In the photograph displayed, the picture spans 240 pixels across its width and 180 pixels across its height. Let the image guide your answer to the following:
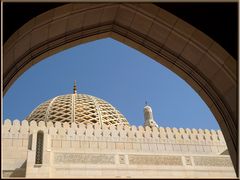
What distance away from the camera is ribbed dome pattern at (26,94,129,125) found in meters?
27.2

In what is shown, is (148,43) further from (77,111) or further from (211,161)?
(77,111)

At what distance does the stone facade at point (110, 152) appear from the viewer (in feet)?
53.5

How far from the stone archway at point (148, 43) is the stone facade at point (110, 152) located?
11.2 metres

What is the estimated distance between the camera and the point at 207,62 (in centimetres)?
479

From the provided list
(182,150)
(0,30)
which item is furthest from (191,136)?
(0,30)

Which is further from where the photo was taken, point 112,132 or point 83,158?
point 112,132

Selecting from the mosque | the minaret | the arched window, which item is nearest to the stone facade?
the mosque

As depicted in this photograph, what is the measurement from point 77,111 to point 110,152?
10.7 m

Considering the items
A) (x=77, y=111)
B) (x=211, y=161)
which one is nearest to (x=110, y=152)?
(x=211, y=161)

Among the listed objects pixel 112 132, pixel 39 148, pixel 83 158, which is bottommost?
pixel 83 158

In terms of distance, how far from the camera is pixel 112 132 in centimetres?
1897

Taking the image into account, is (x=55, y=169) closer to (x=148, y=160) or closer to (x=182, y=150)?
(x=148, y=160)

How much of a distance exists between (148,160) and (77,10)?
13.8m

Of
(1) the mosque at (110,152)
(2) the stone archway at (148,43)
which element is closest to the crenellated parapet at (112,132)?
(1) the mosque at (110,152)
